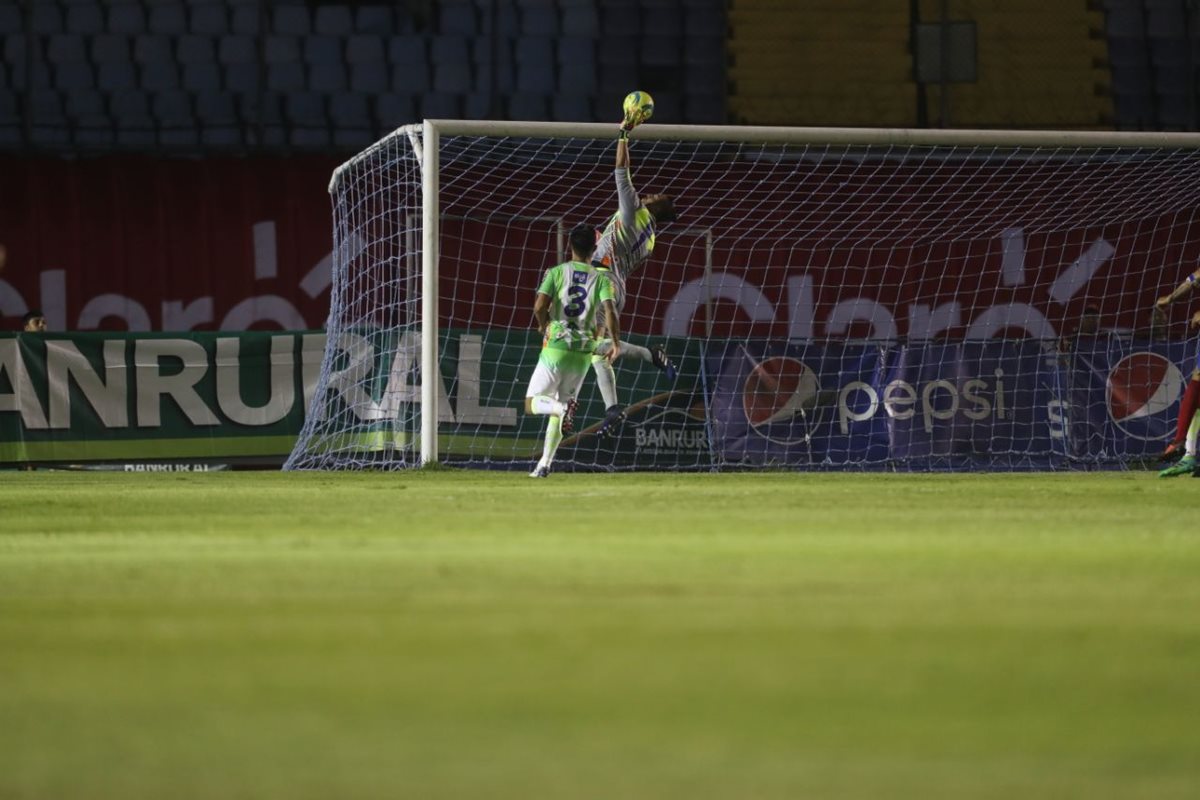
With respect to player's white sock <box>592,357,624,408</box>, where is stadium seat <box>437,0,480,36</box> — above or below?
above

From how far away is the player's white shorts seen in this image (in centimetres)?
1238

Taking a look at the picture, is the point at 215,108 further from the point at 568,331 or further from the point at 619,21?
the point at 568,331

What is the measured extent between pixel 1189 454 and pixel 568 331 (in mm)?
4333

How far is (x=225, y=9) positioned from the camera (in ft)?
65.6

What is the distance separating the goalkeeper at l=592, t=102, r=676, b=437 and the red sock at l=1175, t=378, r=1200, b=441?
3.56 meters

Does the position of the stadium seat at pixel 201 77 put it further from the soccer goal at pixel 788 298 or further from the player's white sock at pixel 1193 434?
the player's white sock at pixel 1193 434

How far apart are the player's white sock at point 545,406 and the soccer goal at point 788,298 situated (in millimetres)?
917

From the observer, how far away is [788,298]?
1822 cm

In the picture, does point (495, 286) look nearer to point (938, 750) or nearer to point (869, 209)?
point (869, 209)

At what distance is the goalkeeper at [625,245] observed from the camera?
40.4 feet

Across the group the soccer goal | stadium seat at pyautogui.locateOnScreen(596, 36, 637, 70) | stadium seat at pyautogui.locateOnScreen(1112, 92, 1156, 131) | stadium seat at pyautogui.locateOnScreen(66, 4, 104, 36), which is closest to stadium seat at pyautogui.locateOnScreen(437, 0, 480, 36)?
stadium seat at pyautogui.locateOnScreen(596, 36, 637, 70)

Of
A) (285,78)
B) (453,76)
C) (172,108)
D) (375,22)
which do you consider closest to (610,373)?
(453,76)

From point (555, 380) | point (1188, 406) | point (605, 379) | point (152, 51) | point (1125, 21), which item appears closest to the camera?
point (1188, 406)

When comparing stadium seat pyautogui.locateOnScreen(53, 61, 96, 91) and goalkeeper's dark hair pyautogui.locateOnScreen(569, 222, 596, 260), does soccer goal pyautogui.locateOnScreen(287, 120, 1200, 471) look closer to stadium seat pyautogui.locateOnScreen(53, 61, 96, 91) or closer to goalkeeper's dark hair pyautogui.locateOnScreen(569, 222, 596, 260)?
goalkeeper's dark hair pyautogui.locateOnScreen(569, 222, 596, 260)
